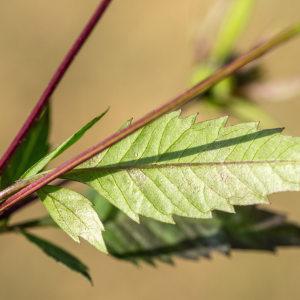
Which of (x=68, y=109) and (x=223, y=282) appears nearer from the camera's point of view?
(x=223, y=282)

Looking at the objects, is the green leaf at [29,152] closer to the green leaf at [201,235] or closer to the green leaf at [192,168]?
the green leaf at [192,168]

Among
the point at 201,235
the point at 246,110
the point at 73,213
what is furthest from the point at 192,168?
the point at 246,110

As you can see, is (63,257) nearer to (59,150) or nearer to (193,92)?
(59,150)

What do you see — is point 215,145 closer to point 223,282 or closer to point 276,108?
point 223,282

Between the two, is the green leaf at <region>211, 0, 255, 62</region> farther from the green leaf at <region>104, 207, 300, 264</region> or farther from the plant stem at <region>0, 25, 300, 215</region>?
the plant stem at <region>0, 25, 300, 215</region>

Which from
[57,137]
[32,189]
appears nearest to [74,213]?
[32,189]

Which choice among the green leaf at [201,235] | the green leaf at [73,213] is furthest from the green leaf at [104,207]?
the green leaf at [73,213]
